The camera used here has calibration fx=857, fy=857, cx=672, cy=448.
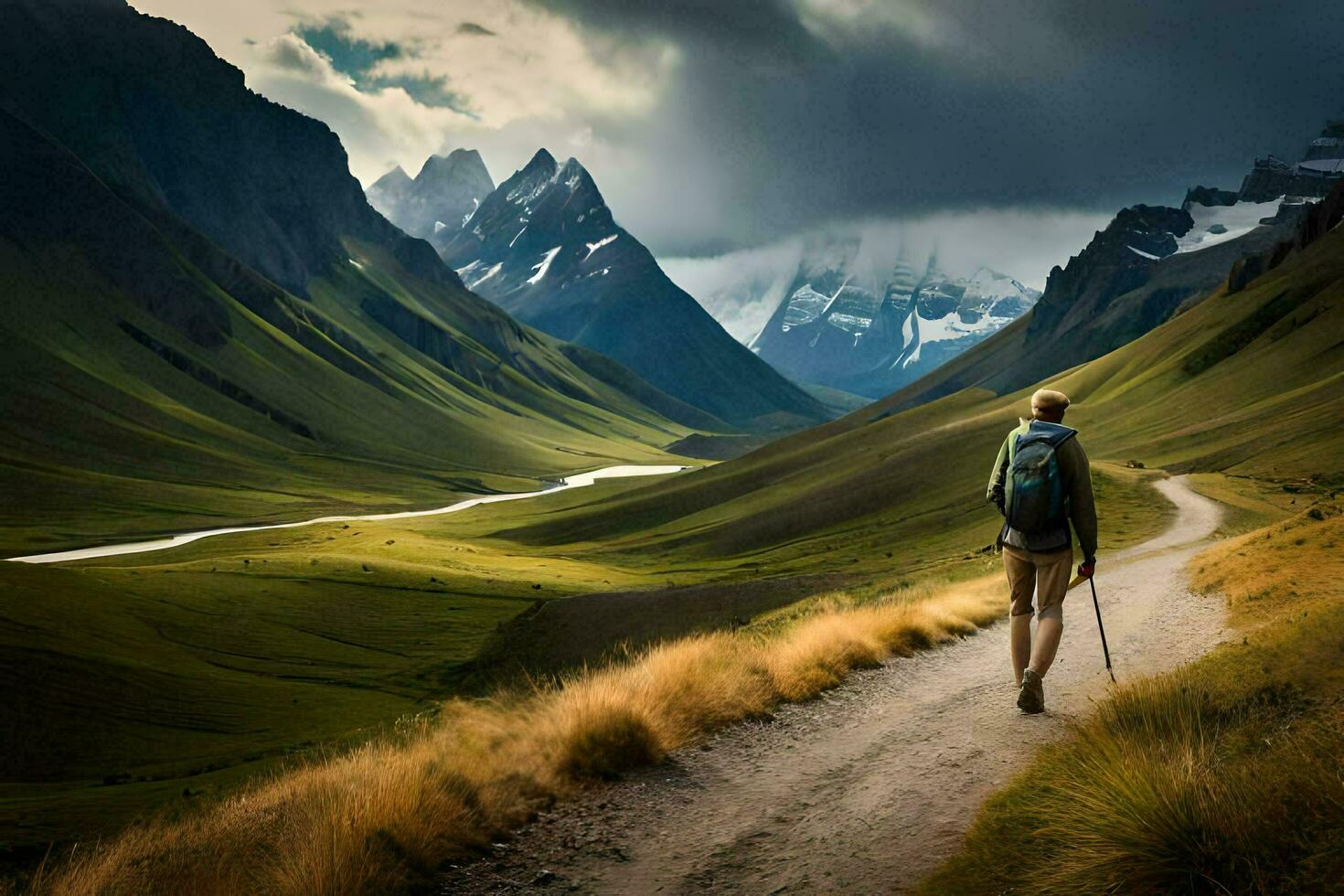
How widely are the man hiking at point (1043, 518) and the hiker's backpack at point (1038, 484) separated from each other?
0.01 meters

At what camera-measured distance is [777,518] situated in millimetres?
112312

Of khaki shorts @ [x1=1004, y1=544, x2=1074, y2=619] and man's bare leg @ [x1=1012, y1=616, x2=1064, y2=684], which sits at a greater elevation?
khaki shorts @ [x1=1004, y1=544, x2=1074, y2=619]

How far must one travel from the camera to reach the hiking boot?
11.6 meters

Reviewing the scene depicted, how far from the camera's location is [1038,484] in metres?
11.4

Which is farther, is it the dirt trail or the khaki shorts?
the khaki shorts

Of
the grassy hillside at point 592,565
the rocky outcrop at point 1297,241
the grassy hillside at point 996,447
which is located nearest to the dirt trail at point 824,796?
the grassy hillside at point 592,565

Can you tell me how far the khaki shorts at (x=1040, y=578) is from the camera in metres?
11.6

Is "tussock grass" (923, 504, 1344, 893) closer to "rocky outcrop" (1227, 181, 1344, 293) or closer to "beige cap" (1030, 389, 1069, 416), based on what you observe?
"beige cap" (1030, 389, 1069, 416)

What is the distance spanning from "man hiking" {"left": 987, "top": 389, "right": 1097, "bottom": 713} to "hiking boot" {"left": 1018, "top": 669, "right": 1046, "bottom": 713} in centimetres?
1

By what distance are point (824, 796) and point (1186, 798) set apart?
4.06 m

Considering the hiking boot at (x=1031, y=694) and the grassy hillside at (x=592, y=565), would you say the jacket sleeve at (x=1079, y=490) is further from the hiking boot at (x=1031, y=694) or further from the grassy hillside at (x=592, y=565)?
the grassy hillside at (x=592, y=565)

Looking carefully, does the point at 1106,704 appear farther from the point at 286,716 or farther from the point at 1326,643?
the point at 286,716

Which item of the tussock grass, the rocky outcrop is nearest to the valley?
the tussock grass

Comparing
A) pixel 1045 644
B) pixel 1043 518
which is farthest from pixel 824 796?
pixel 1043 518
